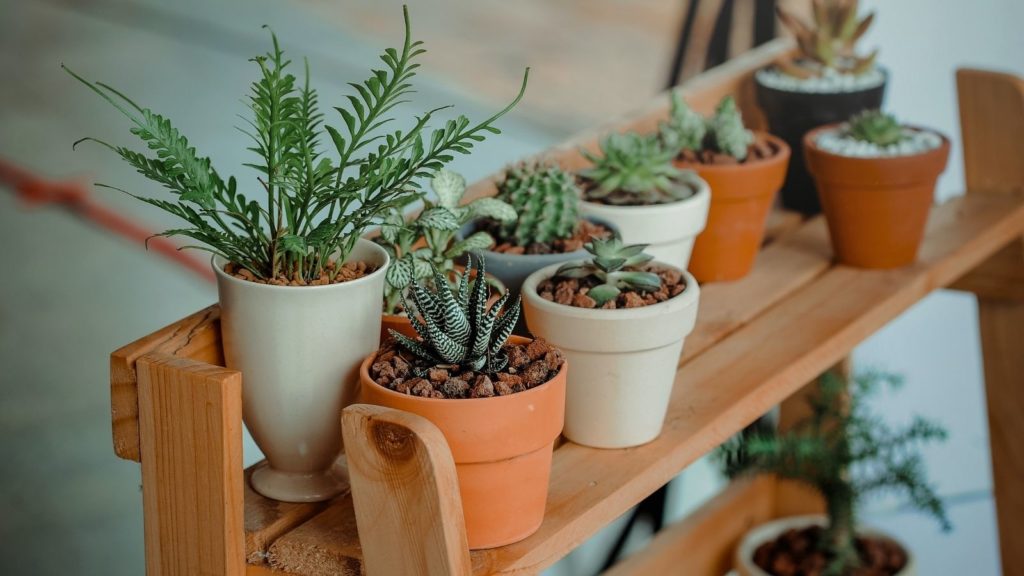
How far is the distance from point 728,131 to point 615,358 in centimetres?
42

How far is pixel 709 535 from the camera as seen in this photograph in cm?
179

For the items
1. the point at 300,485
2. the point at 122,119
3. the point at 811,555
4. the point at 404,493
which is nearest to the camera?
the point at 404,493

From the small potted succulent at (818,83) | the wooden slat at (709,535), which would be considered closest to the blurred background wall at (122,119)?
the wooden slat at (709,535)

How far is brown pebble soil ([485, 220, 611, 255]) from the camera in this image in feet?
3.34

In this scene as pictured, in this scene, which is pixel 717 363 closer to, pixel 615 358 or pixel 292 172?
pixel 615 358

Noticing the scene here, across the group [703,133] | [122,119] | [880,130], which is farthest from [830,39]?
[122,119]

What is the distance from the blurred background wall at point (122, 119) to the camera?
4.60 feet

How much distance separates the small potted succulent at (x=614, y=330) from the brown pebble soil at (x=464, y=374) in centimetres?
7

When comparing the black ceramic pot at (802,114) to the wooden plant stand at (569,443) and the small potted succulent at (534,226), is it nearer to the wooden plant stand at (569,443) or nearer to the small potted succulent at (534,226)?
the wooden plant stand at (569,443)

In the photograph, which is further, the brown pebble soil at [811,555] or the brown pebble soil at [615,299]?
the brown pebble soil at [811,555]

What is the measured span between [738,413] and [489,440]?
0.32 metres

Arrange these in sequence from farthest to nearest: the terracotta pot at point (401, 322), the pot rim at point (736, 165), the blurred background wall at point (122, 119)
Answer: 1. the blurred background wall at point (122, 119)
2. the pot rim at point (736, 165)
3. the terracotta pot at point (401, 322)

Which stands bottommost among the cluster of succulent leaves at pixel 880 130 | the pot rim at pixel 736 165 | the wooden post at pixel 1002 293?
the wooden post at pixel 1002 293

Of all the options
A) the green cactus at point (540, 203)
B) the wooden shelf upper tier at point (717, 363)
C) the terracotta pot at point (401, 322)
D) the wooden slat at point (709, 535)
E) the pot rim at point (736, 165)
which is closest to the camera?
the wooden shelf upper tier at point (717, 363)
